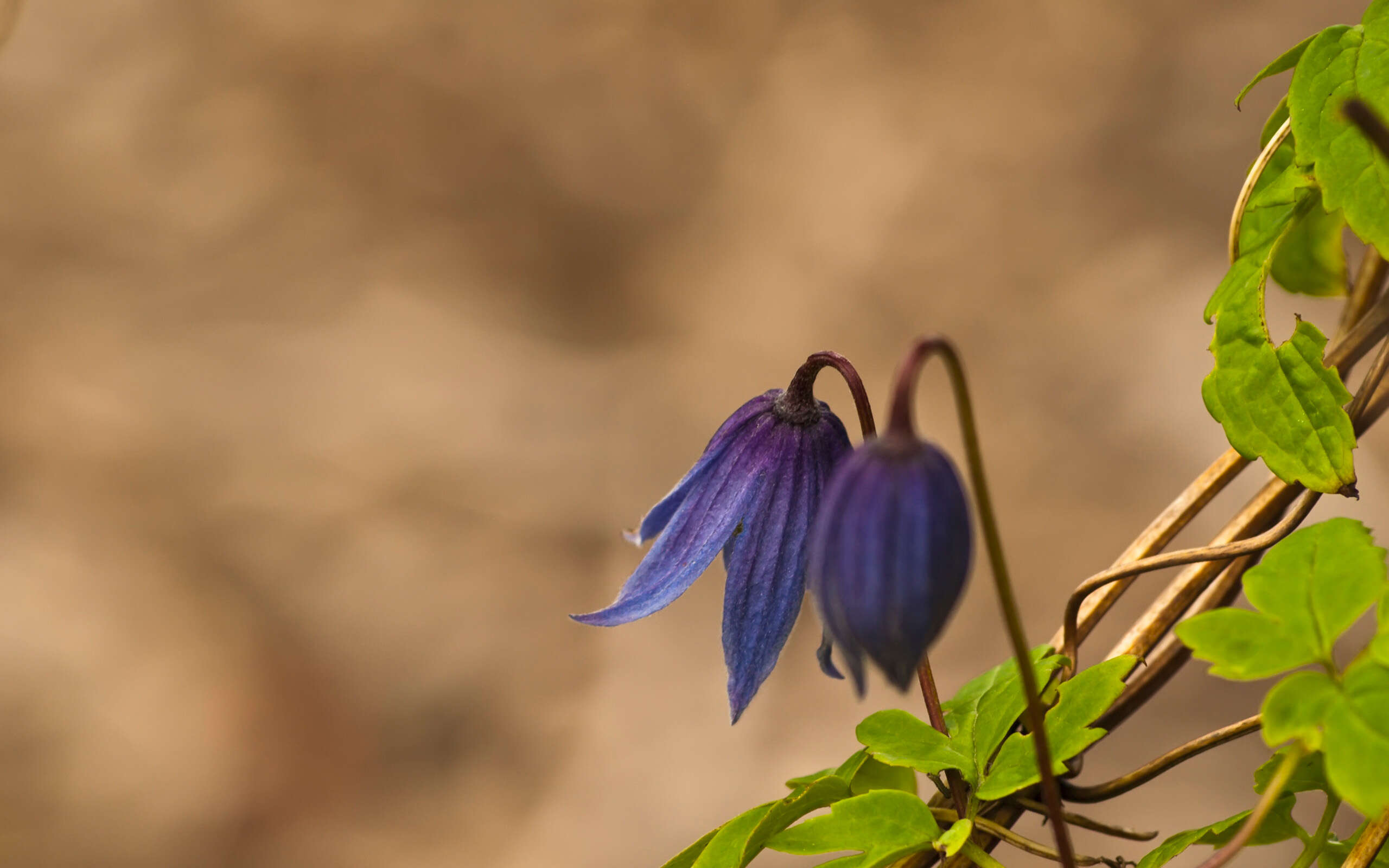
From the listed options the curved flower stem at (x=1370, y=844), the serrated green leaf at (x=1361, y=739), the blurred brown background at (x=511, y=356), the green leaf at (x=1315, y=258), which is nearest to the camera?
the serrated green leaf at (x=1361, y=739)

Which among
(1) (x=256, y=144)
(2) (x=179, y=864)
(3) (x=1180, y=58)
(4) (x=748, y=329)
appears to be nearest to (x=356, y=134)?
(1) (x=256, y=144)

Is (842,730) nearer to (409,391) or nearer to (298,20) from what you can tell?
(409,391)

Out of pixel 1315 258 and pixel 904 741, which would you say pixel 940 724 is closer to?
pixel 904 741

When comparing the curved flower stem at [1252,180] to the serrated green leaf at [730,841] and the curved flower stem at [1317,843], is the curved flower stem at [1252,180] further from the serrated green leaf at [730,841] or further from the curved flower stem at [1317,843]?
the serrated green leaf at [730,841]

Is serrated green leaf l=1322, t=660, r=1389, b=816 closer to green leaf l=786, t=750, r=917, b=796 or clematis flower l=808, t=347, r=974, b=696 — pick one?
clematis flower l=808, t=347, r=974, b=696

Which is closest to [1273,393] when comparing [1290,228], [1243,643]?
[1290,228]

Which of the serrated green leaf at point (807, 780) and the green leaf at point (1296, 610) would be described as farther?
the serrated green leaf at point (807, 780)

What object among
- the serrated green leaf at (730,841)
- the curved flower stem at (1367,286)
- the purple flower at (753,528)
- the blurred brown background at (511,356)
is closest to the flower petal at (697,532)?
the purple flower at (753,528)

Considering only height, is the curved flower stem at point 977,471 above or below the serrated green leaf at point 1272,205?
below
